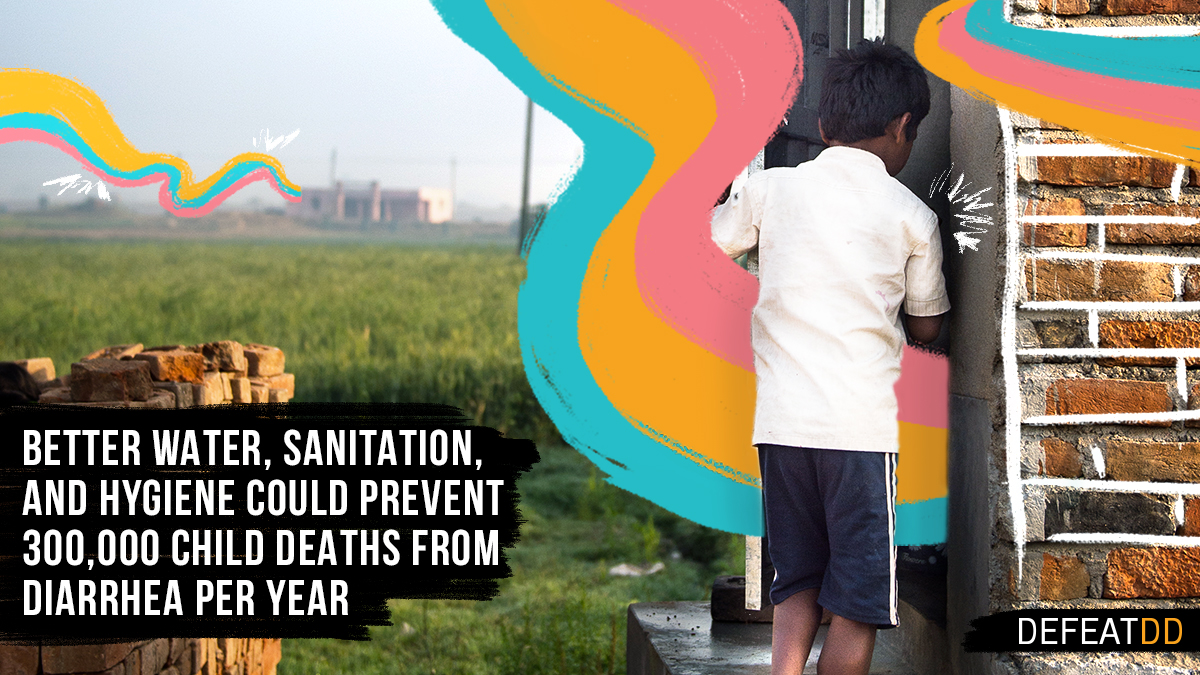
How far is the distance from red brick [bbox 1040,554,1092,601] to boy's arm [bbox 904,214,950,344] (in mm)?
516

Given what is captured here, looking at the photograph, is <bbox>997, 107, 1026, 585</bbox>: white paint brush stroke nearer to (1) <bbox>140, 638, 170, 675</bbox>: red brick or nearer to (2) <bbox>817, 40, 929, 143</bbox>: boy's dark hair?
(2) <bbox>817, 40, 929, 143</bbox>: boy's dark hair

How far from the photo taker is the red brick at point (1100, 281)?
197 centimetres

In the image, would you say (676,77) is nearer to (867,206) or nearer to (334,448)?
(867,206)

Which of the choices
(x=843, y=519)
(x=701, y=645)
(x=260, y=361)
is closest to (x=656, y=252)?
(x=843, y=519)

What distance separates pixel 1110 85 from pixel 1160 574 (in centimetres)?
97

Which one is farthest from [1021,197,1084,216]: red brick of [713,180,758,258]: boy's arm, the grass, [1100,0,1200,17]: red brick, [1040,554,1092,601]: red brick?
the grass

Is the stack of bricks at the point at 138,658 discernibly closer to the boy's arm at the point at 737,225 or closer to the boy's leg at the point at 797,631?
the boy's leg at the point at 797,631

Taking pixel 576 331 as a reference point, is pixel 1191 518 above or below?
below

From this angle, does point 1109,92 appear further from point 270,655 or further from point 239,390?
point 270,655

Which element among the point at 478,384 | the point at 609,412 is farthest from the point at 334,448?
Result: the point at 478,384

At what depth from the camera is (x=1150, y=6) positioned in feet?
6.53

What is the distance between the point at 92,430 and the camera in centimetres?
317

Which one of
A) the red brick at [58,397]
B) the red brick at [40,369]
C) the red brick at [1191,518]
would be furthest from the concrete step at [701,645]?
the red brick at [40,369]

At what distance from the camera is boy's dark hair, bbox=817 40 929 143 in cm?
214
